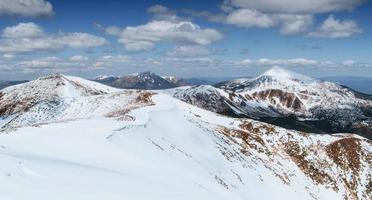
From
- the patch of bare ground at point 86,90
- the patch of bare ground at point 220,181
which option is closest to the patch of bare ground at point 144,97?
the patch of bare ground at point 86,90

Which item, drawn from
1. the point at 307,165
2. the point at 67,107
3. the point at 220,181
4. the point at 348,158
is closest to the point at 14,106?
the point at 67,107

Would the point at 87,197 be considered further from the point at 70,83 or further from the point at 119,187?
the point at 70,83

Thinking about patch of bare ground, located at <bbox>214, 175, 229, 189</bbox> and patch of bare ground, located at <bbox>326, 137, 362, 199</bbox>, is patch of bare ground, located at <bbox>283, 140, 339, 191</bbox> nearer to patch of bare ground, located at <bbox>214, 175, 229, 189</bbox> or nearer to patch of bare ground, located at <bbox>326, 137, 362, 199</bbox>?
patch of bare ground, located at <bbox>326, 137, 362, 199</bbox>

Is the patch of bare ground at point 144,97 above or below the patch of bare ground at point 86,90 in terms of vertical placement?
above

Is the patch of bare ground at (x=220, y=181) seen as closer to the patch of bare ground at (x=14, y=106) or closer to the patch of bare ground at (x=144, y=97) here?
the patch of bare ground at (x=144, y=97)

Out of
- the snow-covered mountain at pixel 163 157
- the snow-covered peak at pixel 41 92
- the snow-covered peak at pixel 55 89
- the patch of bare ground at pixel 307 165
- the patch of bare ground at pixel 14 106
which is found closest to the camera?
the snow-covered mountain at pixel 163 157

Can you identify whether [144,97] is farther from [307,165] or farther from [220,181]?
[220,181]

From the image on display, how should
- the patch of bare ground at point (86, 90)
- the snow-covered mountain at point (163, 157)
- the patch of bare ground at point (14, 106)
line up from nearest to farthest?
the snow-covered mountain at point (163, 157) < the patch of bare ground at point (14, 106) < the patch of bare ground at point (86, 90)

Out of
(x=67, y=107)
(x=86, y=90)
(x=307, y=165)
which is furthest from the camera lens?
(x=86, y=90)
